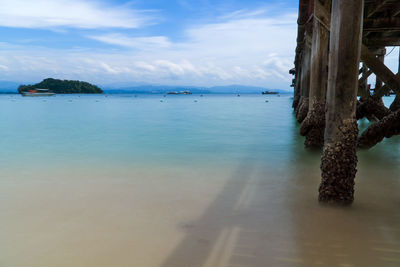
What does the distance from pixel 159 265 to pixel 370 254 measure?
1.71 metres

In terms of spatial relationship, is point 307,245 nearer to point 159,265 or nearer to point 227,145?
point 159,265

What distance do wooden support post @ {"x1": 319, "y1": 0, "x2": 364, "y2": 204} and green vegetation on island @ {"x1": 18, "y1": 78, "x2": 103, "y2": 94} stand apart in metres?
110

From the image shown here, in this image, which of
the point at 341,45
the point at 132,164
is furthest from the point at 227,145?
the point at 341,45

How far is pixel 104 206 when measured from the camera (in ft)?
12.3

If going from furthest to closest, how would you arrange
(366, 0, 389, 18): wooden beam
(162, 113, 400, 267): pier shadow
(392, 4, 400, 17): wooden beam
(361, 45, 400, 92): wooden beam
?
1. (392, 4, 400, 17): wooden beam
2. (366, 0, 389, 18): wooden beam
3. (361, 45, 400, 92): wooden beam
4. (162, 113, 400, 267): pier shadow

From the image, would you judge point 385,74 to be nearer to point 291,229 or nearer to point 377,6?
point 377,6

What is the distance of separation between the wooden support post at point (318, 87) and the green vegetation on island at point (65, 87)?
10813cm

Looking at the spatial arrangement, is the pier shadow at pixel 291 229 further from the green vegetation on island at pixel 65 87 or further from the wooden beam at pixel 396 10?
the green vegetation on island at pixel 65 87

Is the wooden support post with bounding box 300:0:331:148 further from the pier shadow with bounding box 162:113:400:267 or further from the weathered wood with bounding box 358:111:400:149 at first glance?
the pier shadow with bounding box 162:113:400:267

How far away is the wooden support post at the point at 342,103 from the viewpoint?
312 centimetres

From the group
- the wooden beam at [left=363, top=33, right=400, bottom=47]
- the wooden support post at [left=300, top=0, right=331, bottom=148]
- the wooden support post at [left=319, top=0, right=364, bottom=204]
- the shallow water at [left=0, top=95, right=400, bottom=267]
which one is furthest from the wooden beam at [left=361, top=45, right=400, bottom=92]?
the wooden beam at [left=363, top=33, right=400, bottom=47]

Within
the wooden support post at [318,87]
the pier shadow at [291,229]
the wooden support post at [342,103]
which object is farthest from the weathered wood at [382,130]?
the wooden support post at [342,103]

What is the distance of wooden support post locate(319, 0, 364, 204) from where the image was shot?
312 cm

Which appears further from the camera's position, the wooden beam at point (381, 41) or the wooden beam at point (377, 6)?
the wooden beam at point (381, 41)
